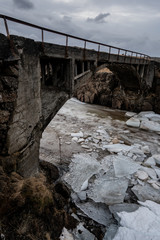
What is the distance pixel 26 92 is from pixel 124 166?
5541mm

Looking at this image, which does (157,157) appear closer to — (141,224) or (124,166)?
(124,166)

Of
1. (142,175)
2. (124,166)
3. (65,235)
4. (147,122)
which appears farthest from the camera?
(147,122)

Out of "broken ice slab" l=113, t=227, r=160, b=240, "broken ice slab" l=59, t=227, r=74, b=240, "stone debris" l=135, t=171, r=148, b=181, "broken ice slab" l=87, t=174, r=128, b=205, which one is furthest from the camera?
"stone debris" l=135, t=171, r=148, b=181

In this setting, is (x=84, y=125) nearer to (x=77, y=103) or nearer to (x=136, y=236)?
(x=77, y=103)

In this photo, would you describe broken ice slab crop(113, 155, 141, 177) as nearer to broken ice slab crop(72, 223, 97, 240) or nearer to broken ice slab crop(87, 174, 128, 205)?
broken ice slab crop(87, 174, 128, 205)

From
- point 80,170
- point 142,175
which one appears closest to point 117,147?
point 142,175

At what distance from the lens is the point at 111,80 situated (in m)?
17.1

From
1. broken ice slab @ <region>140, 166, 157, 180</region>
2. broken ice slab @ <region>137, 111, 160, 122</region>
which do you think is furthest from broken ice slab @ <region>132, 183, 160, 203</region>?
broken ice slab @ <region>137, 111, 160, 122</region>

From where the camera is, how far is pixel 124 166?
6.94 meters

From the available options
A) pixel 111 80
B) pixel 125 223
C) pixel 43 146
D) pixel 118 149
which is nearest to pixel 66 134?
pixel 43 146

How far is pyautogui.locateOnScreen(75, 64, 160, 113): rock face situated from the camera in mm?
15424

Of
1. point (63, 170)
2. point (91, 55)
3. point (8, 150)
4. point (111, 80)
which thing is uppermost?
point (91, 55)

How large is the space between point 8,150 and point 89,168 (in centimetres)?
422

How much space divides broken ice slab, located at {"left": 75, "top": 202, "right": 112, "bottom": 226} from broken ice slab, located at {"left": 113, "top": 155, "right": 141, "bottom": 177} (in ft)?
5.78
